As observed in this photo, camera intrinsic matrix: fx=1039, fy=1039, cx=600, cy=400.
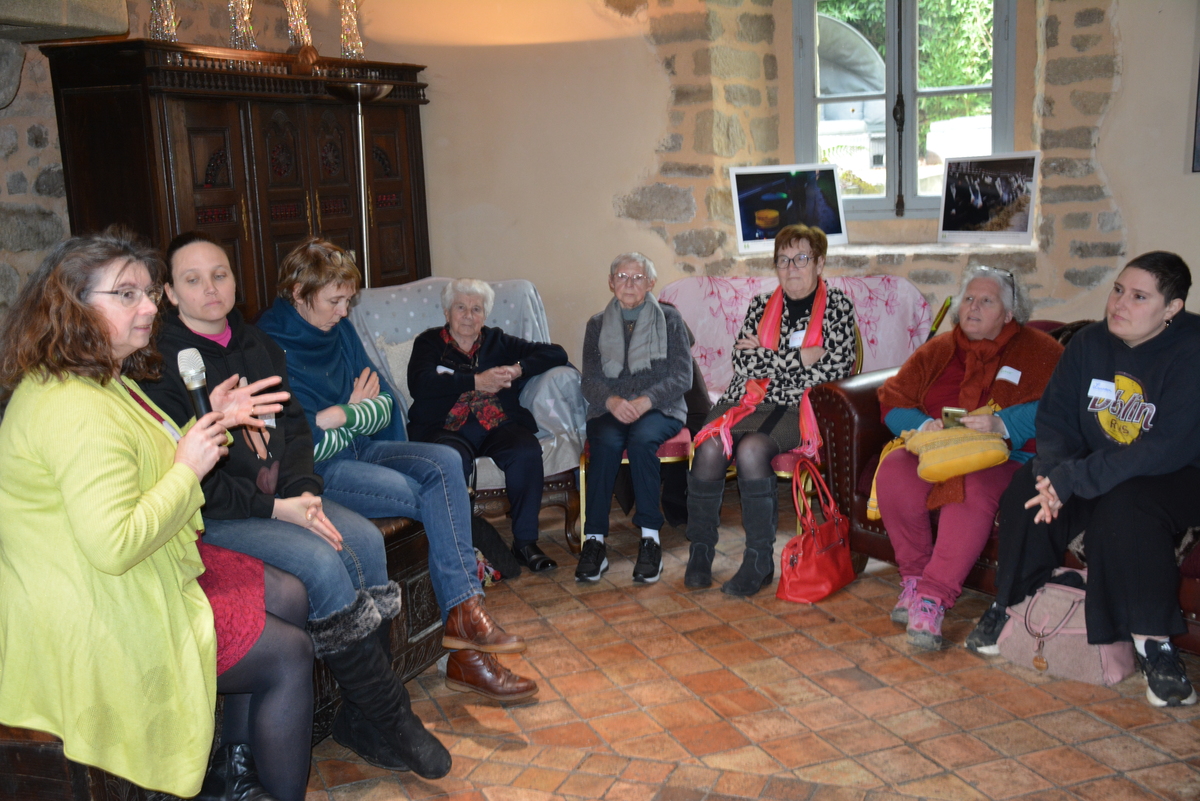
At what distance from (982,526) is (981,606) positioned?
44 centimetres

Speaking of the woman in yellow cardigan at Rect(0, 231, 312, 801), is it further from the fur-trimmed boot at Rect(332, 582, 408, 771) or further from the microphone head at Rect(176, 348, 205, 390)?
the fur-trimmed boot at Rect(332, 582, 408, 771)

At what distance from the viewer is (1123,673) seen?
2797 mm

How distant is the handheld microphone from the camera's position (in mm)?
2062

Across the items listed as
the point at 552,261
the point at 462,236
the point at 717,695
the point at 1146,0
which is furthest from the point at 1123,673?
the point at 462,236

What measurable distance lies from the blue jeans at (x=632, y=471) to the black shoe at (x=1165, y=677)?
5.33 ft

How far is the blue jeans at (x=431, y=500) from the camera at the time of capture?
112 inches

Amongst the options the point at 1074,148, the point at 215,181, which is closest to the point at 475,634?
the point at 215,181

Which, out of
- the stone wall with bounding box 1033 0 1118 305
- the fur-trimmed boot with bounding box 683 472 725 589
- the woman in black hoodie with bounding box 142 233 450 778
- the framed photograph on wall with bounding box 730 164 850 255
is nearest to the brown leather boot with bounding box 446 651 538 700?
Result: the woman in black hoodie with bounding box 142 233 450 778

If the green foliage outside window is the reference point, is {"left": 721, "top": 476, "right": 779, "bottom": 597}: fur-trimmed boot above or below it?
below

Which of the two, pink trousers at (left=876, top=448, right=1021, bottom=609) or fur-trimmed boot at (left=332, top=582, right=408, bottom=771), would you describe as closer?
fur-trimmed boot at (left=332, top=582, right=408, bottom=771)

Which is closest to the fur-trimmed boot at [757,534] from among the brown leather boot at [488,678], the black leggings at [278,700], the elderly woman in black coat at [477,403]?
the elderly woman in black coat at [477,403]

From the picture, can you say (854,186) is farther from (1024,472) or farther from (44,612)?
(44,612)

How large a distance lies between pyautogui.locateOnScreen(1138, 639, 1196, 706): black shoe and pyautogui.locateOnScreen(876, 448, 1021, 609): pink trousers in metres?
0.54

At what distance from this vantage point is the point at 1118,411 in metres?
2.89
